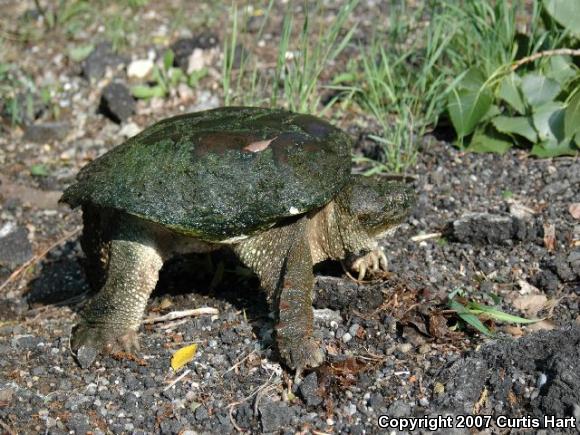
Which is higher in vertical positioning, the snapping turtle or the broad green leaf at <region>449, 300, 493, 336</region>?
the snapping turtle

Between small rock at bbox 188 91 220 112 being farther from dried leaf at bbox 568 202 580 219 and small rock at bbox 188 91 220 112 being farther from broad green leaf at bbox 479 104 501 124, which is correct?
dried leaf at bbox 568 202 580 219

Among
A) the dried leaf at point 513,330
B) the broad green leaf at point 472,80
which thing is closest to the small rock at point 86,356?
the dried leaf at point 513,330

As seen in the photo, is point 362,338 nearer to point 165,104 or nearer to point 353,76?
point 353,76

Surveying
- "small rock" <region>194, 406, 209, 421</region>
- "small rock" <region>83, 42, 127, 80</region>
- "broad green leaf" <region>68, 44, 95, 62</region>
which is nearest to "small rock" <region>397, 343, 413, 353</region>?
"small rock" <region>194, 406, 209, 421</region>

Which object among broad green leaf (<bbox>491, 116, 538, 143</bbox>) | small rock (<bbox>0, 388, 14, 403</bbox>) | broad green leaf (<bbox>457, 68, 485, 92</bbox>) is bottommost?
small rock (<bbox>0, 388, 14, 403</bbox>)

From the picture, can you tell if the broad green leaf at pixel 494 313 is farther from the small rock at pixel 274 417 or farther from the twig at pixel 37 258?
the twig at pixel 37 258

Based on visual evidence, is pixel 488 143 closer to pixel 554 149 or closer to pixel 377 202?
pixel 554 149
